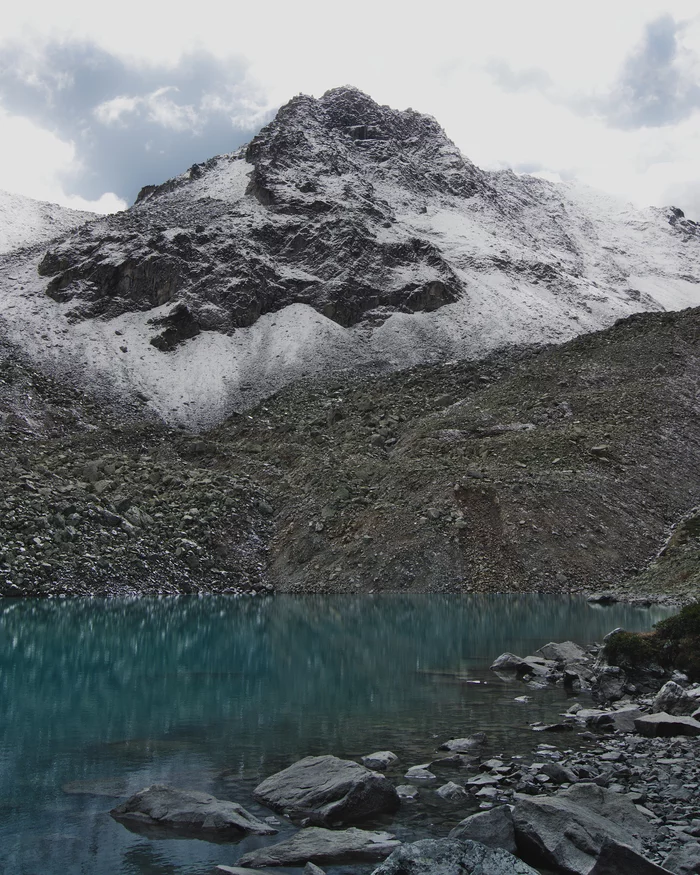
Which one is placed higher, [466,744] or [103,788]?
[466,744]

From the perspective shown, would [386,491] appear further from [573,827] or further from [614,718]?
[573,827]

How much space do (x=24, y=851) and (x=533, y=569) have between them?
47405 mm

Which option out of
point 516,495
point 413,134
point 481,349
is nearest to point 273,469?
point 516,495

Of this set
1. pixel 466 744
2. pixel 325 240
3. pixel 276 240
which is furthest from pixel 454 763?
pixel 276 240

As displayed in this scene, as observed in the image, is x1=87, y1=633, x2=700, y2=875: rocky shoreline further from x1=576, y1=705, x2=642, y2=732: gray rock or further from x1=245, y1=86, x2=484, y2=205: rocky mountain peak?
x1=245, y1=86, x2=484, y2=205: rocky mountain peak

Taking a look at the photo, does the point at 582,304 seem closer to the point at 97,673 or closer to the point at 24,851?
the point at 97,673

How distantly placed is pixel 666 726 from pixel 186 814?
1043cm

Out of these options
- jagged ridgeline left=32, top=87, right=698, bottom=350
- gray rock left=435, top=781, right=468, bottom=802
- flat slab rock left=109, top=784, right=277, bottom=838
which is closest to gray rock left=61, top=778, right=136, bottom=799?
flat slab rock left=109, top=784, right=277, bottom=838

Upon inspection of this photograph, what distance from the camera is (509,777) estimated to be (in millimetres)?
13445

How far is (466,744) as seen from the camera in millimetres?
15805

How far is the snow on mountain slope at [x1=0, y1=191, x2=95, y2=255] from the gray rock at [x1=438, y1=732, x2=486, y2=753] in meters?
144

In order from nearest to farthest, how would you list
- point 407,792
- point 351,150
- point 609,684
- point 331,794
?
1. point 331,794
2. point 407,792
3. point 609,684
4. point 351,150

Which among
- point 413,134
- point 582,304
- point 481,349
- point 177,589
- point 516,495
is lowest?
point 177,589

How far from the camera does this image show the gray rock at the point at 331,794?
39.3ft
